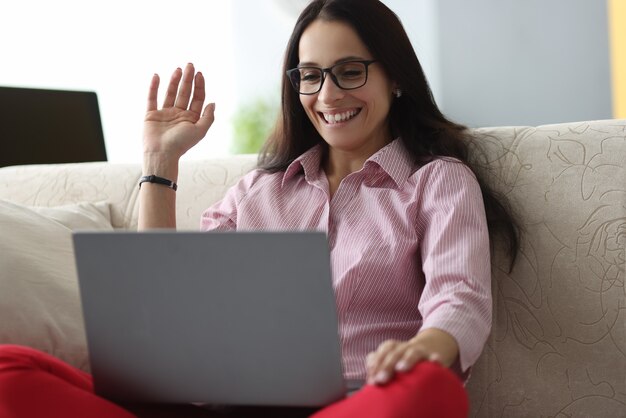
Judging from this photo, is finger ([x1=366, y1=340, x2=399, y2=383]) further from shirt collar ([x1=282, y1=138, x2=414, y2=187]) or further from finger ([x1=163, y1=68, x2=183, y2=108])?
finger ([x1=163, y1=68, x2=183, y2=108])

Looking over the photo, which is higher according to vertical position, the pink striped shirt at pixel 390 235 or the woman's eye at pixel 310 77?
the woman's eye at pixel 310 77

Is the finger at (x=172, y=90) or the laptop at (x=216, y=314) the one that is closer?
the laptop at (x=216, y=314)

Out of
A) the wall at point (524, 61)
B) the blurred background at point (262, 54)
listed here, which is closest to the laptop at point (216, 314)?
the blurred background at point (262, 54)

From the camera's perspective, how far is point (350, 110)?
63.3 inches

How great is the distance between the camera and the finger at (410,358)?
953 mm

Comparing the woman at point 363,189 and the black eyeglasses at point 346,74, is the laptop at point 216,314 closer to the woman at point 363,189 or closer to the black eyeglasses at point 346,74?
the woman at point 363,189

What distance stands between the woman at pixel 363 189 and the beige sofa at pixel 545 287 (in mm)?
84

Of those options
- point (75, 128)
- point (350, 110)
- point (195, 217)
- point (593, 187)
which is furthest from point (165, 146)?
point (75, 128)

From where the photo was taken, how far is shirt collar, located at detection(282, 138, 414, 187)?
155cm

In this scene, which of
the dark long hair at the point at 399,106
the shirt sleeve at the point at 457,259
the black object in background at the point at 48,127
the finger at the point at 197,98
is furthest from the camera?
the black object in background at the point at 48,127

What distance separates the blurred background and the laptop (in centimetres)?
296

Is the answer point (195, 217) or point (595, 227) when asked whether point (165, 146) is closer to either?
point (195, 217)

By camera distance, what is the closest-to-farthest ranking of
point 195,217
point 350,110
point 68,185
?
point 350,110 → point 195,217 → point 68,185

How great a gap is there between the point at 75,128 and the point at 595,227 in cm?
179
